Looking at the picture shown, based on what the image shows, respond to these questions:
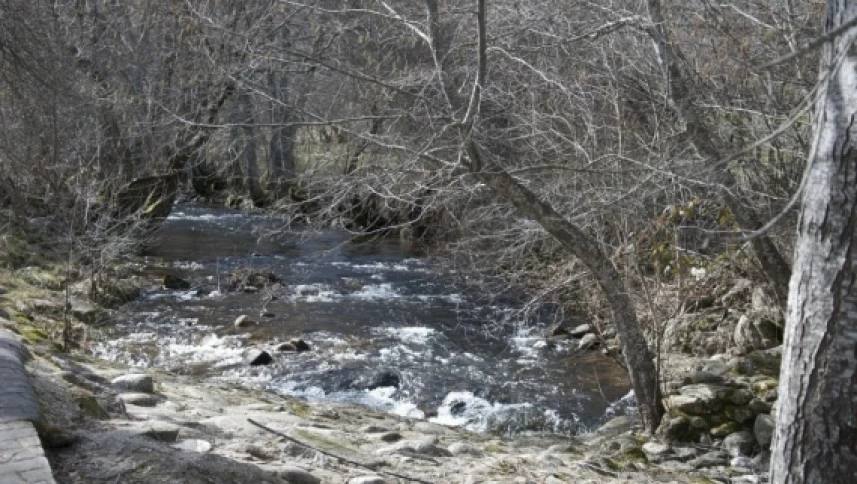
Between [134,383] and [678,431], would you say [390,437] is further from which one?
[678,431]

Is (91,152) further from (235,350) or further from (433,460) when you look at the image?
(433,460)

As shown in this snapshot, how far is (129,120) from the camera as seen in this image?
16.3 meters

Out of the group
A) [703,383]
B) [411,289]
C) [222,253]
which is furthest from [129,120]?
[703,383]

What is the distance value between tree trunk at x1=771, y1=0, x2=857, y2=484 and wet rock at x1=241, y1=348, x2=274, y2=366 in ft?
24.9

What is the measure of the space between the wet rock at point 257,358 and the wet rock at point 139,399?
3913 millimetres

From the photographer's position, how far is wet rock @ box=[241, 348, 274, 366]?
10.7m

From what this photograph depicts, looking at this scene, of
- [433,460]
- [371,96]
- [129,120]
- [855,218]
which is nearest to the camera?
[855,218]

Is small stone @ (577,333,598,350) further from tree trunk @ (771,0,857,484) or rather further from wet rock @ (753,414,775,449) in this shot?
tree trunk @ (771,0,857,484)

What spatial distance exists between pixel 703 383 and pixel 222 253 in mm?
11418

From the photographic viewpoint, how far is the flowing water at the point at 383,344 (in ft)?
31.8

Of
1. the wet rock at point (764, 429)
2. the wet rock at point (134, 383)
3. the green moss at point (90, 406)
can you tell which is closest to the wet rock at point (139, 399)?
the wet rock at point (134, 383)

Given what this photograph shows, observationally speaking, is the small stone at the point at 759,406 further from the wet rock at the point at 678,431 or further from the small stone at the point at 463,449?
the small stone at the point at 463,449

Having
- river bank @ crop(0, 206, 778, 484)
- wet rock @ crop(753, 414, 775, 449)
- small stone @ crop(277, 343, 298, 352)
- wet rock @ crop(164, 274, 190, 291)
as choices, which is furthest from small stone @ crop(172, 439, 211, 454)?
wet rock @ crop(164, 274, 190, 291)

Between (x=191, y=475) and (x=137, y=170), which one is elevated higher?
(x=137, y=170)
